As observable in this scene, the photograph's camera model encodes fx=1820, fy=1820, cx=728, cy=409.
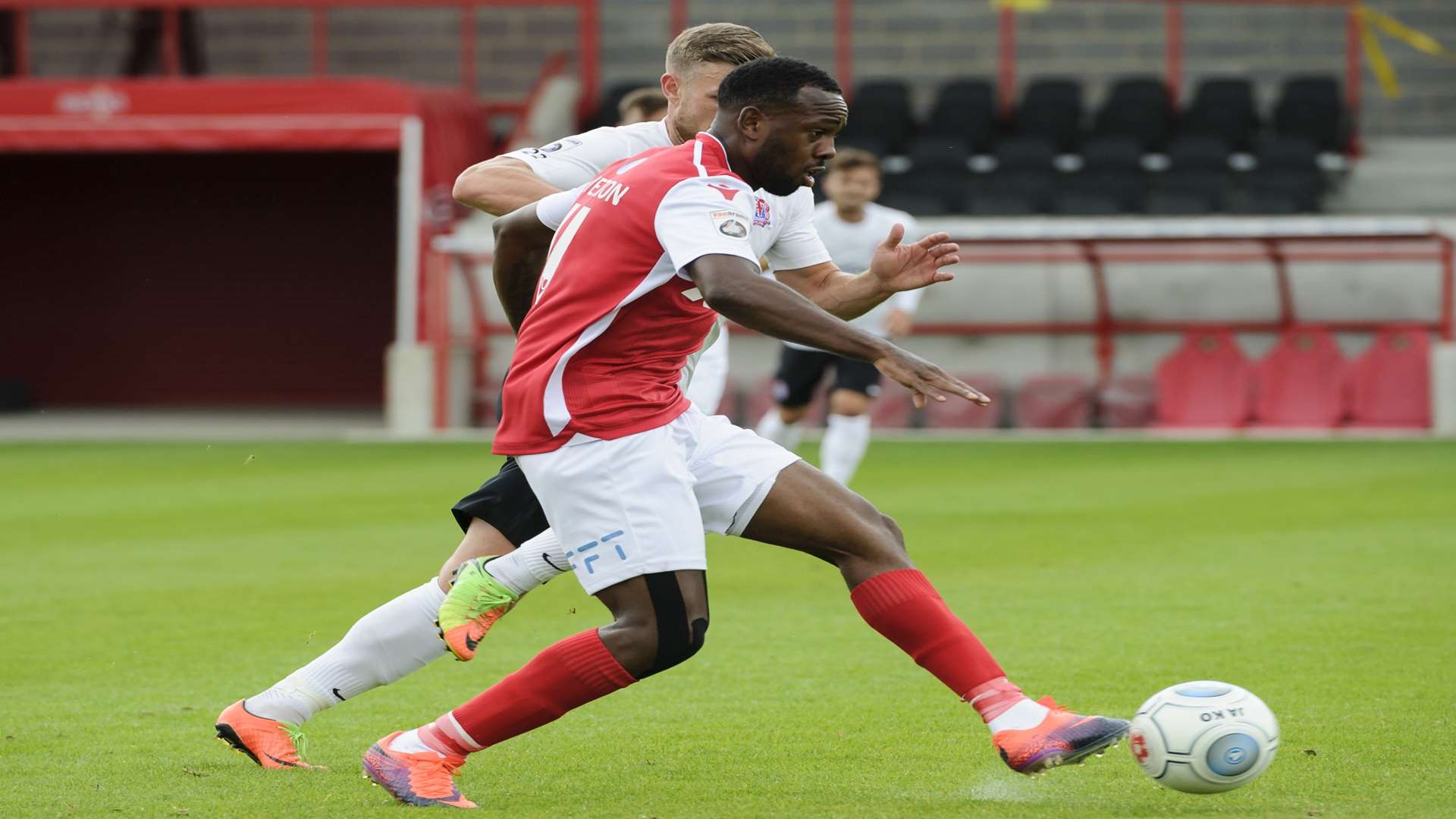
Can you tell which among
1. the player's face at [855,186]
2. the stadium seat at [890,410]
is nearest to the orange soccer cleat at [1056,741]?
the player's face at [855,186]

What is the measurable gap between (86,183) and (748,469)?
25025 mm

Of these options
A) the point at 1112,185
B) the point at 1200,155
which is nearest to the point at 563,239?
the point at 1112,185

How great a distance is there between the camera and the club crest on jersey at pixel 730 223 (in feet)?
13.2

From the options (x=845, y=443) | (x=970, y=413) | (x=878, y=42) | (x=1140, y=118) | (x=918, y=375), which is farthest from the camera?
(x=878, y=42)

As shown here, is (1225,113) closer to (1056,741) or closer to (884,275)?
(884,275)

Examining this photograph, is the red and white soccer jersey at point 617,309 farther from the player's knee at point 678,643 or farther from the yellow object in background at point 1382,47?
the yellow object in background at point 1382,47

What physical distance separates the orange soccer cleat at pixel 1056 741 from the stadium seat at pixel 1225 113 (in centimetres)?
2021

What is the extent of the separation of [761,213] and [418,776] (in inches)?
62.1

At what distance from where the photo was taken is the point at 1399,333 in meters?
19.8

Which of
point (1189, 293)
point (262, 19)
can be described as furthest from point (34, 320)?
point (1189, 293)

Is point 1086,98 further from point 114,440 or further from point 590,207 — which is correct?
point 590,207

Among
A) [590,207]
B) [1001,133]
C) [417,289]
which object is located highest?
[590,207]

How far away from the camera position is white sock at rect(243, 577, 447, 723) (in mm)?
4777

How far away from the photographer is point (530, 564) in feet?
15.2
